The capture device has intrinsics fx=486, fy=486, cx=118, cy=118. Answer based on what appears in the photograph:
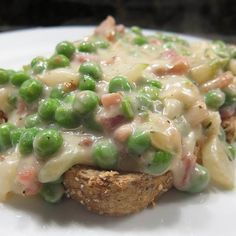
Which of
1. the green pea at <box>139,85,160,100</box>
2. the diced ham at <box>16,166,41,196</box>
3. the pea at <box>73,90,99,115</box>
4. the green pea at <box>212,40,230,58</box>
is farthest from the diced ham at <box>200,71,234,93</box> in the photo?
the diced ham at <box>16,166,41,196</box>

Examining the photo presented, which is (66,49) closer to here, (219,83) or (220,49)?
(219,83)

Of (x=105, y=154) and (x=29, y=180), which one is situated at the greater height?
(x=105, y=154)

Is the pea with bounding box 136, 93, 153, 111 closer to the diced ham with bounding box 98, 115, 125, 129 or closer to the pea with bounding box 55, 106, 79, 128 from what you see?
the diced ham with bounding box 98, 115, 125, 129

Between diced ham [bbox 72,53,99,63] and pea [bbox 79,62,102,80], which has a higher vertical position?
pea [bbox 79,62,102,80]

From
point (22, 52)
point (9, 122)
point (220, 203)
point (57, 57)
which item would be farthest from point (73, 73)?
point (22, 52)

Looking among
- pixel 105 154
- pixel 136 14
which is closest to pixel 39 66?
pixel 105 154

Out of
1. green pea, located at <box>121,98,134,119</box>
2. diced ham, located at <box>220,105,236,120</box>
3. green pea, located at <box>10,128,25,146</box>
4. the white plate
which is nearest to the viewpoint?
the white plate

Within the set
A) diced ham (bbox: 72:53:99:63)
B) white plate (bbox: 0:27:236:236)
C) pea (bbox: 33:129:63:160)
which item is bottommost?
white plate (bbox: 0:27:236:236)

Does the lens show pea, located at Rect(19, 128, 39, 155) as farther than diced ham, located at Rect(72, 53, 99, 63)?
No

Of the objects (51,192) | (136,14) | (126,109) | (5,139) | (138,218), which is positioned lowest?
(136,14)
